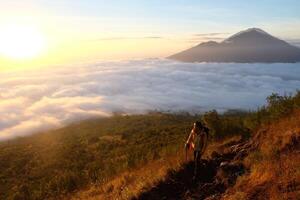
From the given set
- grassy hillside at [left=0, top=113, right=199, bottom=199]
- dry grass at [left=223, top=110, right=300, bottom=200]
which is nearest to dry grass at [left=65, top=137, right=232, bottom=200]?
grassy hillside at [left=0, top=113, right=199, bottom=199]

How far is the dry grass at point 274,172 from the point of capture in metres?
7.54

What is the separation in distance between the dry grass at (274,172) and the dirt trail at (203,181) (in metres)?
0.41

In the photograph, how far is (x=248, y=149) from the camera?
11.6m

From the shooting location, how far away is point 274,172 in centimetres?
826

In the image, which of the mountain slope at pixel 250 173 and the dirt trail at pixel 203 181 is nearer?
the mountain slope at pixel 250 173

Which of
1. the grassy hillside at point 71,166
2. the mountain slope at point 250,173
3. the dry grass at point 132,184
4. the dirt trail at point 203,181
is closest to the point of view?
the mountain slope at point 250,173

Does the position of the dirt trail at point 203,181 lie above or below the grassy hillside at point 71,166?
above

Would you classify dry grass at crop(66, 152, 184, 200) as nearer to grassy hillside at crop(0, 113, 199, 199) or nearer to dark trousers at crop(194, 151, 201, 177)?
dark trousers at crop(194, 151, 201, 177)

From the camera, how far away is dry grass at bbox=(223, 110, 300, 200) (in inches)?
297

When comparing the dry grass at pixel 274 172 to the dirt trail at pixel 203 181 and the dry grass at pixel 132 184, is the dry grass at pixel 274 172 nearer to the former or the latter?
the dirt trail at pixel 203 181

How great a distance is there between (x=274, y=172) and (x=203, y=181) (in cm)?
235

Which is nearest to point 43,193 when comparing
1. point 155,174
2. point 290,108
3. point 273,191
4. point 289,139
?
point 155,174

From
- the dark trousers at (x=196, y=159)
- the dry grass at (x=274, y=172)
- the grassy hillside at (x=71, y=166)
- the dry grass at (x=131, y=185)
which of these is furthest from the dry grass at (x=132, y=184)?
the dry grass at (x=274, y=172)

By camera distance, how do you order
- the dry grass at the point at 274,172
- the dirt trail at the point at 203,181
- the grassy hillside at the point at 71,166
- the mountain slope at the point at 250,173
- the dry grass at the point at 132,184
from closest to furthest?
the dry grass at the point at 274,172
the mountain slope at the point at 250,173
the dirt trail at the point at 203,181
the dry grass at the point at 132,184
the grassy hillside at the point at 71,166
